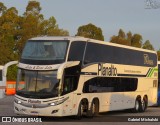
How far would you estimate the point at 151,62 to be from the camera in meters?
33.2

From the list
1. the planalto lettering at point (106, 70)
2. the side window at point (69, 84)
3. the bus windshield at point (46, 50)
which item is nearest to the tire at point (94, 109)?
the planalto lettering at point (106, 70)

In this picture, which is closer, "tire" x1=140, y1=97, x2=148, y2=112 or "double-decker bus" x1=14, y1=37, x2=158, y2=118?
"double-decker bus" x1=14, y1=37, x2=158, y2=118

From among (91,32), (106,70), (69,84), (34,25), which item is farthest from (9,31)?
(69,84)

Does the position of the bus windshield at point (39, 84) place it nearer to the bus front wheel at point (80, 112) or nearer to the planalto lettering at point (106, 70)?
the bus front wheel at point (80, 112)

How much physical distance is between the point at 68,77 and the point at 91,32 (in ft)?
224

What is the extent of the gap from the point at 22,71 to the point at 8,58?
46.9m

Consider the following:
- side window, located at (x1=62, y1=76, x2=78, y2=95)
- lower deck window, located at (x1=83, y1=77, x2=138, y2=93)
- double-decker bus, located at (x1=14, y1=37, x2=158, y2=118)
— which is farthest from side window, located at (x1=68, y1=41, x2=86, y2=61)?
lower deck window, located at (x1=83, y1=77, x2=138, y2=93)

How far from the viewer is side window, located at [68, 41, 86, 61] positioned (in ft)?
76.2

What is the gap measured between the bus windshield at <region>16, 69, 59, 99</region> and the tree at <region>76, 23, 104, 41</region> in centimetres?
6673

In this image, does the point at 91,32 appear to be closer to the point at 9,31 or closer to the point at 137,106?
the point at 9,31

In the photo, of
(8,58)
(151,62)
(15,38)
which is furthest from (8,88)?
(151,62)

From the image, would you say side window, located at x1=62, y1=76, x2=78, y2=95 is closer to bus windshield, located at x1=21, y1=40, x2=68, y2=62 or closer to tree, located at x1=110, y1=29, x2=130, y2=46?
bus windshield, located at x1=21, y1=40, x2=68, y2=62

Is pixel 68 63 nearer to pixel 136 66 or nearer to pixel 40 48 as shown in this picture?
pixel 40 48

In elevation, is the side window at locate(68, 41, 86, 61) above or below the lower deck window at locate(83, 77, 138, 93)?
above
